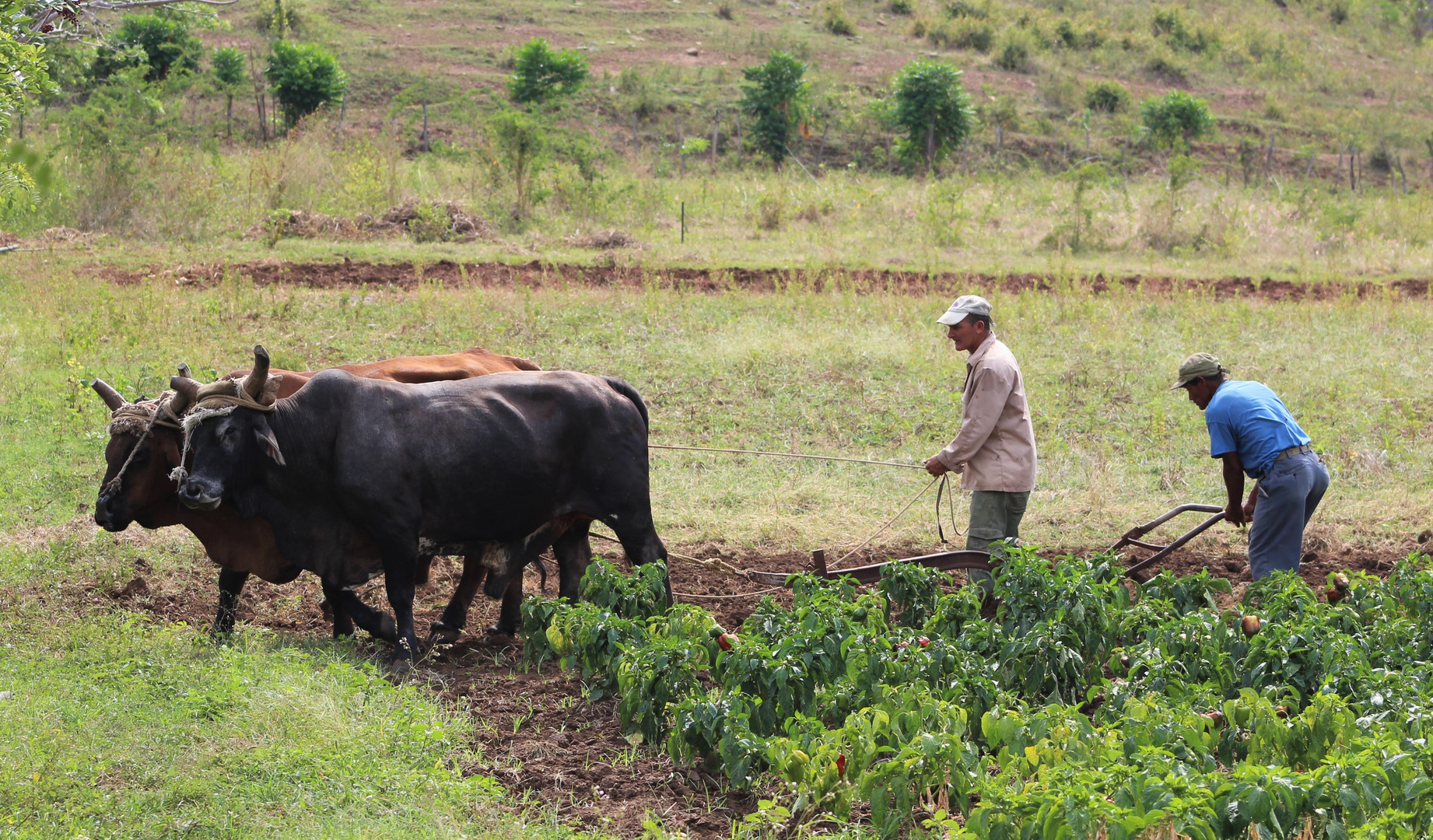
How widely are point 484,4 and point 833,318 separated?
30479 millimetres

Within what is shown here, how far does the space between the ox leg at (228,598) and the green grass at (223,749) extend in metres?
0.41

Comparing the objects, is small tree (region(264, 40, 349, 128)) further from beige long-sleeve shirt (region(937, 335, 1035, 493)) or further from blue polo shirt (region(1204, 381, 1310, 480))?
blue polo shirt (region(1204, 381, 1310, 480))

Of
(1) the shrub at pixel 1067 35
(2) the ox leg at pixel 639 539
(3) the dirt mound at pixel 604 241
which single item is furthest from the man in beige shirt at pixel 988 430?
(1) the shrub at pixel 1067 35

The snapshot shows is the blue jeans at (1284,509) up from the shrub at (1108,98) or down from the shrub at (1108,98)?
down

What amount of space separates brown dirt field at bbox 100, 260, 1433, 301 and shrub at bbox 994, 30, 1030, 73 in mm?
24430

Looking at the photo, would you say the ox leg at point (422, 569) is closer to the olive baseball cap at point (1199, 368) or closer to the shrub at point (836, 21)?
the olive baseball cap at point (1199, 368)

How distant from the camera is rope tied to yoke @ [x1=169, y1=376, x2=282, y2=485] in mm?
6062

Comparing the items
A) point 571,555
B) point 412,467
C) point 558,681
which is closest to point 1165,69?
point 571,555

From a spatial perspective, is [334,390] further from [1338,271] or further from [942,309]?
[1338,271]

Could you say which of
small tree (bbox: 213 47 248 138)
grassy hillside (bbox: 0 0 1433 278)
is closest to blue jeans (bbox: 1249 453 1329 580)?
grassy hillside (bbox: 0 0 1433 278)

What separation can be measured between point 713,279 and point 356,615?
10.8 metres

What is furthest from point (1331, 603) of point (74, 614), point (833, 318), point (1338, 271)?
point (1338, 271)

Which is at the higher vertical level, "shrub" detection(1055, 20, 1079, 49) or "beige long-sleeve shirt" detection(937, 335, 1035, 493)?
"shrub" detection(1055, 20, 1079, 49)

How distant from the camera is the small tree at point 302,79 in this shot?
27.6 m
